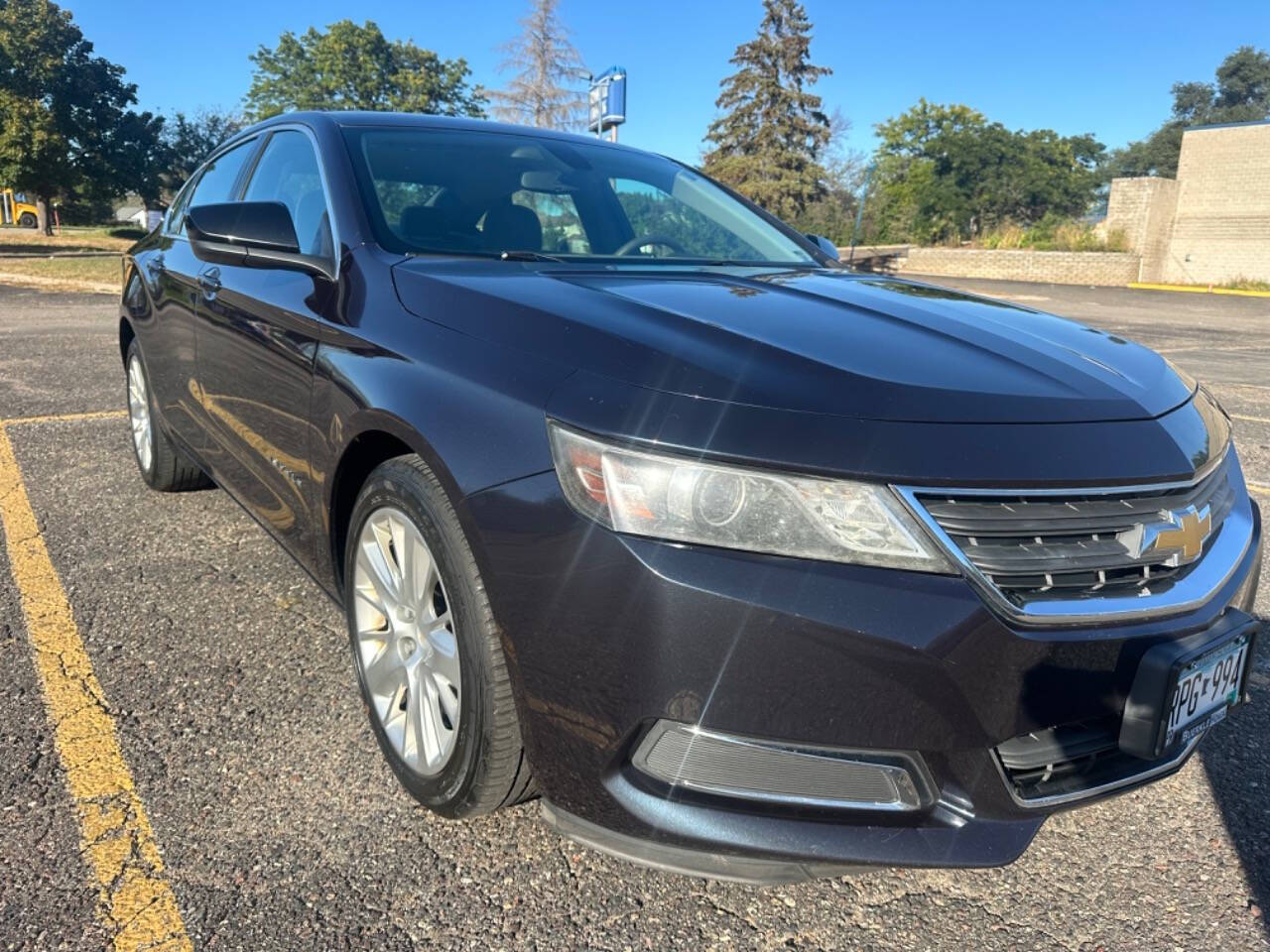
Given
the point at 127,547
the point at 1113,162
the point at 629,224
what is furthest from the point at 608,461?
the point at 1113,162

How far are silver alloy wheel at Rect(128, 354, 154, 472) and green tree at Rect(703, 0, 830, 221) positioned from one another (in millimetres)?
39980

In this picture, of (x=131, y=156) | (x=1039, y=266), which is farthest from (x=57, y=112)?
(x=1039, y=266)

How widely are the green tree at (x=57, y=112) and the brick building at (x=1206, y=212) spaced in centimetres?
3469

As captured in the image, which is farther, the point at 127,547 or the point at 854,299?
the point at 127,547

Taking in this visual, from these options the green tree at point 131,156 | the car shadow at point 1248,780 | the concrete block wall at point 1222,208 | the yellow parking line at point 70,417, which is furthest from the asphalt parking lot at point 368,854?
the green tree at point 131,156

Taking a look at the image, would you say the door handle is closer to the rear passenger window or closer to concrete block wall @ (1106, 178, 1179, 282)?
the rear passenger window

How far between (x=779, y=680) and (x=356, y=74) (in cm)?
5423

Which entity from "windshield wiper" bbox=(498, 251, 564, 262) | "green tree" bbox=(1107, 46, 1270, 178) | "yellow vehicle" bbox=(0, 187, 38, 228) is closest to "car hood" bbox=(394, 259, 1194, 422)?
"windshield wiper" bbox=(498, 251, 564, 262)

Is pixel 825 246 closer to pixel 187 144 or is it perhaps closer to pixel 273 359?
pixel 273 359

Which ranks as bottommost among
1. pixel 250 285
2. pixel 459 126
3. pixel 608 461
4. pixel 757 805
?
pixel 757 805

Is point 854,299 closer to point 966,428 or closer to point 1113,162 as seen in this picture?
point 966,428

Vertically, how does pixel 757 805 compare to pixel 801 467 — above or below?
below

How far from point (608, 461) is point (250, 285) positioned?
5.73 feet

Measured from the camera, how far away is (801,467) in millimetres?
1521
